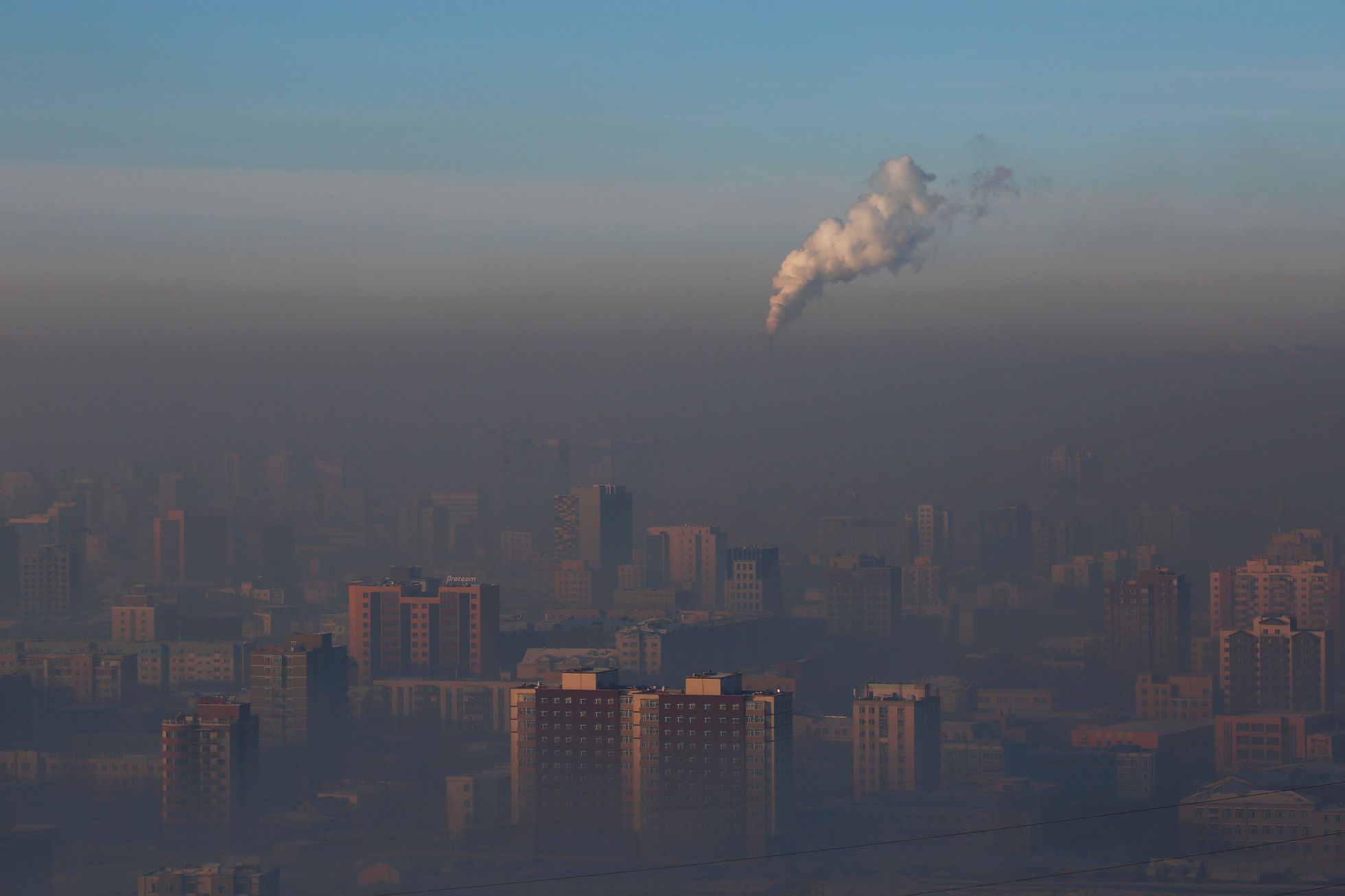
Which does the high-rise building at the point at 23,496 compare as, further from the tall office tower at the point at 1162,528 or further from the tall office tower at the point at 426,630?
the tall office tower at the point at 1162,528

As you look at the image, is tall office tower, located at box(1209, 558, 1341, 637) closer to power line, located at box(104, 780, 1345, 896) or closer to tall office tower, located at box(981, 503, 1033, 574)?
tall office tower, located at box(981, 503, 1033, 574)

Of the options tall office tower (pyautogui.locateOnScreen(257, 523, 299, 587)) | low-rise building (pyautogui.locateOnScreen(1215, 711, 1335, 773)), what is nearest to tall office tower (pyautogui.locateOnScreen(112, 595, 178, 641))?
tall office tower (pyautogui.locateOnScreen(257, 523, 299, 587))

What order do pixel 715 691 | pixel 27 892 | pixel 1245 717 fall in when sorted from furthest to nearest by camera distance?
1. pixel 1245 717
2. pixel 715 691
3. pixel 27 892

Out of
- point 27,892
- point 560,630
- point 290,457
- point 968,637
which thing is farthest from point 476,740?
point 290,457

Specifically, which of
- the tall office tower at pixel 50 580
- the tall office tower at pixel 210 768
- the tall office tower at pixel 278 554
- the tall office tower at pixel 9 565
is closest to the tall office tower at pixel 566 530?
the tall office tower at pixel 278 554

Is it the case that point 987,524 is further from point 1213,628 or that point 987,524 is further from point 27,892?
point 27,892

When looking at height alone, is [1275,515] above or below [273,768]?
above
